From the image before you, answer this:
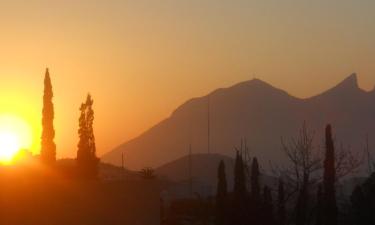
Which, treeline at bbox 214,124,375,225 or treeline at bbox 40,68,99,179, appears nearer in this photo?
Result: treeline at bbox 214,124,375,225

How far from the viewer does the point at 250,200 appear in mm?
30078

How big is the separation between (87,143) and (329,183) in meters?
19.1

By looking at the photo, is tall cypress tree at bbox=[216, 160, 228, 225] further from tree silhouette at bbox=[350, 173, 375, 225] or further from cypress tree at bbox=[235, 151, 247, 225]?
tree silhouette at bbox=[350, 173, 375, 225]

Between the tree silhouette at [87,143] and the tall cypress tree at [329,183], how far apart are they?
1457cm

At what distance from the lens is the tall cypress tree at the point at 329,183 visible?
107ft

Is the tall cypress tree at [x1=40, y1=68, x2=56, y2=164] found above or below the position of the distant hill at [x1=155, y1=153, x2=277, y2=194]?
Answer: below

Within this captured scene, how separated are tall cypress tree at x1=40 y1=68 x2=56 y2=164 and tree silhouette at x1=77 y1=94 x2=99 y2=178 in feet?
6.00

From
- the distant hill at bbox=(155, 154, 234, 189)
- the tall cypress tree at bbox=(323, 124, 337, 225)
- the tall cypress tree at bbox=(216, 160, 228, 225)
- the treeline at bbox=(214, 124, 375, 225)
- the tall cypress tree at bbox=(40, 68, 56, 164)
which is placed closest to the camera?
the treeline at bbox=(214, 124, 375, 225)

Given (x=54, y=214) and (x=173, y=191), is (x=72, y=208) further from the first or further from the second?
(x=173, y=191)

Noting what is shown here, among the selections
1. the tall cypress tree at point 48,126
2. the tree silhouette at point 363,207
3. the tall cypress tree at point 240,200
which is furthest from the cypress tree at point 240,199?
the tall cypress tree at point 48,126

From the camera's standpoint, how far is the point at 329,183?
33.4m

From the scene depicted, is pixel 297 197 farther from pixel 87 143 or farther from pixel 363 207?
pixel 87 143

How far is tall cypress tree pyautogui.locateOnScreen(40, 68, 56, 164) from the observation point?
4416 centimetres

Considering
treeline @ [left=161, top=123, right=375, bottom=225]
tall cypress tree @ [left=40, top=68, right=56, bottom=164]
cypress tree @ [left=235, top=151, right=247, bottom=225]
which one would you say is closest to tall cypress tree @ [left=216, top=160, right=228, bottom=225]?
treeline @ [left=161, top=123, right=375, bottom=225]
